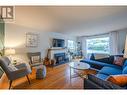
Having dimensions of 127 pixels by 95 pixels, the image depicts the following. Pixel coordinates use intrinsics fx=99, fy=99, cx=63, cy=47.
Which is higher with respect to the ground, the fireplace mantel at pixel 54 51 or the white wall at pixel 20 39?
the white wall at pixel 20 39

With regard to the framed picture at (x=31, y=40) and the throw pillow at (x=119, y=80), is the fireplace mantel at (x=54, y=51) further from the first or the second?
the throw pillow at (x=119, y=80)

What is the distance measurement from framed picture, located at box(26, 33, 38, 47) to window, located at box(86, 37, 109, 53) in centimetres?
405

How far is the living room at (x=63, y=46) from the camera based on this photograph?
2440 millimetres

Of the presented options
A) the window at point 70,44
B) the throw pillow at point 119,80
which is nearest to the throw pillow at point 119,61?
the throw pillow at point 119,80


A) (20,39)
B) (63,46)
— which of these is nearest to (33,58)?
(20,39)

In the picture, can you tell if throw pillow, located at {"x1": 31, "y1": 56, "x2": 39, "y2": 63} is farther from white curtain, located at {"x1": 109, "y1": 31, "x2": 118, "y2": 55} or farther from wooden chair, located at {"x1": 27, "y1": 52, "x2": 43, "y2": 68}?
white curtain, located at {"x1": 109, "y1": 31, "x2": 118, "y2": 55}

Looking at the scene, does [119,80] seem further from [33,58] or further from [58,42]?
[58,42]

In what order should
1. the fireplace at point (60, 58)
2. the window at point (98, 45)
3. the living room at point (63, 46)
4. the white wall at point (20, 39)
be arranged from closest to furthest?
the living room at point (63, 46), the white wall at point (20, 39), the fireplace at point (60, 58), the window at point (98, 45)

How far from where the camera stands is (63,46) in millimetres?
6332

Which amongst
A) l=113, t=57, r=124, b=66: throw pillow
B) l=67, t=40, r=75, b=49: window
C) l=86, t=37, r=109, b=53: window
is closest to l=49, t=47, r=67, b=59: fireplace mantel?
l=67, t=40, r=75, b=49: window

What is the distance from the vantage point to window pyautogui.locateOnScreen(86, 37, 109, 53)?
604 cm
